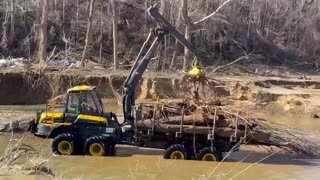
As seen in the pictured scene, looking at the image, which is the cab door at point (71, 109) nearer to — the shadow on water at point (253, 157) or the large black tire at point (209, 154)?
the shadow on water at point (253, 157)

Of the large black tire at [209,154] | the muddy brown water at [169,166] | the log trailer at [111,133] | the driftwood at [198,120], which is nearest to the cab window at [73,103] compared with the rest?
the log trailer at [111,133]

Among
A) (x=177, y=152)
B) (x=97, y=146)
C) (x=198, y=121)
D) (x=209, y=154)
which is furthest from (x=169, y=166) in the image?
(x=97, y=146)

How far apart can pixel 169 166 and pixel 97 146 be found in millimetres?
2424

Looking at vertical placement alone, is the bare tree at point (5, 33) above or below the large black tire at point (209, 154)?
A: above

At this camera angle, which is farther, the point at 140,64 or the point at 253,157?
the point at 140,64

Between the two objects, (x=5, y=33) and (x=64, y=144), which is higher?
(x=5, y=33)

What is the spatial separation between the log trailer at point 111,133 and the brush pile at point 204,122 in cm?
3

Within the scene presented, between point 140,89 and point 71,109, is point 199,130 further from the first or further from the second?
Answer: point 140,89

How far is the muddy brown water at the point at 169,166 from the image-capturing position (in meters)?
15.6

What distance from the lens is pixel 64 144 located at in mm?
17656

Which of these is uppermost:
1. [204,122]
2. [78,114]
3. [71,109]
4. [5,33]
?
[5,33]

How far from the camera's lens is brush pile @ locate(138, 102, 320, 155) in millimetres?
17469

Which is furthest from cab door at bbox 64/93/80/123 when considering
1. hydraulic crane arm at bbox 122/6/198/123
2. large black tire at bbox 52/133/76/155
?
hydraulic crane arm at bbox 122/6/198/123

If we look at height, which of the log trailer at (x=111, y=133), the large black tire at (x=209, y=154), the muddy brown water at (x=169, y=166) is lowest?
the muddy brown water at (x=169, y=166)
